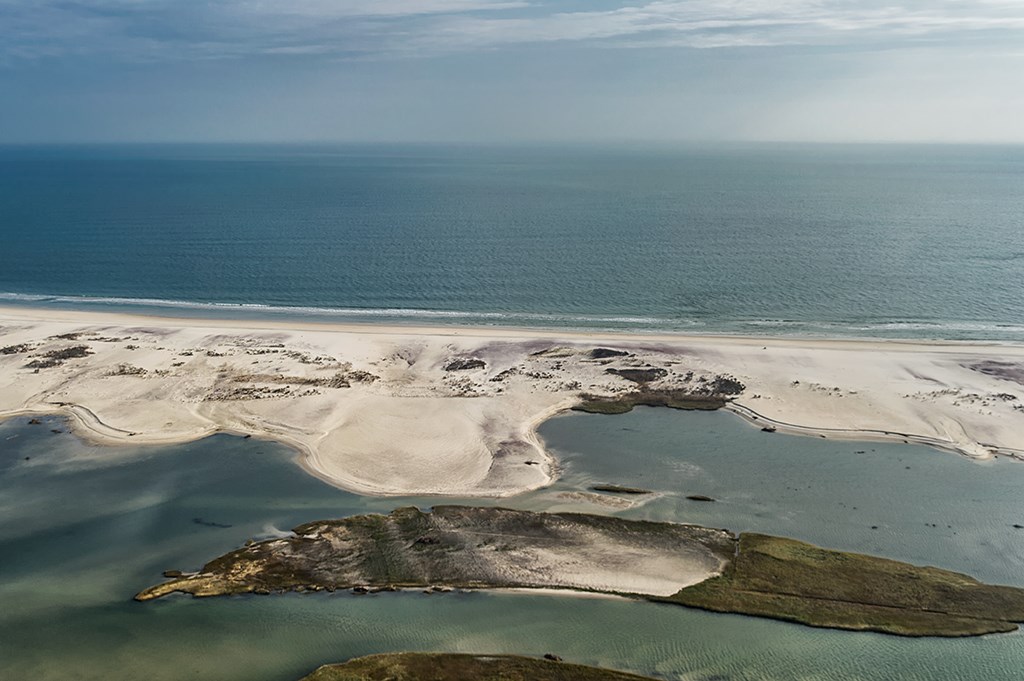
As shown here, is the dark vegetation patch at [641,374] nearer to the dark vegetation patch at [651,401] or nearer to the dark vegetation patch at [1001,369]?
the dark vegetation patch at [651,401]

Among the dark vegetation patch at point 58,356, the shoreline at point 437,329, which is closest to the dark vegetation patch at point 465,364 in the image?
the shoreline at point 437,329

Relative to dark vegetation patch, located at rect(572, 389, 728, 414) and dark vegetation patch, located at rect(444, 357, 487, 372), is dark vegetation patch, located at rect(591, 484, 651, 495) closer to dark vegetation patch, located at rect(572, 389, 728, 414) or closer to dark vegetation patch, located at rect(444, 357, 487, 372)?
dark vegetation patch, located at rect(572, 389, 728, 414)

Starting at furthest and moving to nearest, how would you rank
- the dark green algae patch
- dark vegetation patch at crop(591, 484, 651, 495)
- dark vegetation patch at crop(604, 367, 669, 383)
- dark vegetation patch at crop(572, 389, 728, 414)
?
dark vegetation patch at crop(604, 367, 669, 383) → dark vegetation patch at crop(572, 389, 728, 414) → dark vegetation patch at crop(591, 484, 651, 495) → the dark green algae patch

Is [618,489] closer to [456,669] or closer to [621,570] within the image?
[621,570]

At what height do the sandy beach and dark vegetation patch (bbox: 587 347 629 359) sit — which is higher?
dark vegetation patch (bbox: 587 347 629 359)

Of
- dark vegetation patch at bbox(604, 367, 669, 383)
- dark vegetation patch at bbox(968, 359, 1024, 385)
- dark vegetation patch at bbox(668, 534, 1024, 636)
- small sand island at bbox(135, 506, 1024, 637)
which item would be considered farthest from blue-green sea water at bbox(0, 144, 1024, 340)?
dark vegetation patch at bbox(668, 534, 1024, 636)

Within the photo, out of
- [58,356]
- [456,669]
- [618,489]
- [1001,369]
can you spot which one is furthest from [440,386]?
[1001,369]

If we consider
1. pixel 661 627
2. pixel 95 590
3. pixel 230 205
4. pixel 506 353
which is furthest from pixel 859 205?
pixel 95 590
